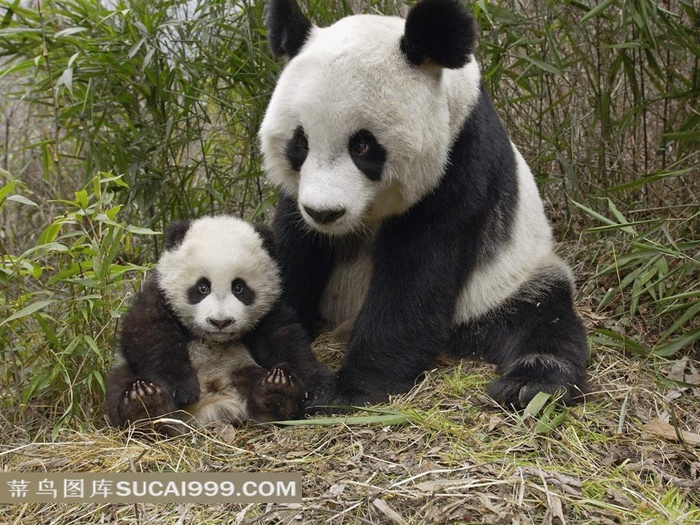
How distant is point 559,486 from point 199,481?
106 cm

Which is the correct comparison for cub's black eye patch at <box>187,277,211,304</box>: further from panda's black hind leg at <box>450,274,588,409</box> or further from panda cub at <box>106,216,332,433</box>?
panda's black hind leg at <box>450,274,588,409</box>

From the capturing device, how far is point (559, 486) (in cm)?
234

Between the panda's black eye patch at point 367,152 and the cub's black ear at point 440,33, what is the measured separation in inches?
12.8

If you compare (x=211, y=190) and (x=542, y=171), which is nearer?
(x=211, y=190)

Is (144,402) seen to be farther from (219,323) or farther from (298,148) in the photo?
(298,148)

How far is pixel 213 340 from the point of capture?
2.96 m

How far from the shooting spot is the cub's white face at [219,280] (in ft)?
9.35

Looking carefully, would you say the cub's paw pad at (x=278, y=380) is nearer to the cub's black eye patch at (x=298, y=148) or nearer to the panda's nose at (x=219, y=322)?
the panda's nose at (x=219, y=322)

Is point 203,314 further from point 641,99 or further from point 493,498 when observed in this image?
point 641,99

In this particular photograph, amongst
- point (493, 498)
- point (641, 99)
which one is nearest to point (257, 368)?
point (493, 498)

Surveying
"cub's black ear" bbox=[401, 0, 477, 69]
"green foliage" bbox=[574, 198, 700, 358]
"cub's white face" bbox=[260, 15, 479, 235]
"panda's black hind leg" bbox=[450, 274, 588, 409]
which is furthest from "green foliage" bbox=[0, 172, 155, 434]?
"green foliage" bbox=[574, 198, 700, 358]

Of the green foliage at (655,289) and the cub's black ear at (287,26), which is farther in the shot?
the green foliage at (655,289)

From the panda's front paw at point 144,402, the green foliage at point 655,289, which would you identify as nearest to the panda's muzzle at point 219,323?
the panda's front paw at point 144,402

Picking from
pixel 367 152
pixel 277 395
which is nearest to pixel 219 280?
pixel 277 395
